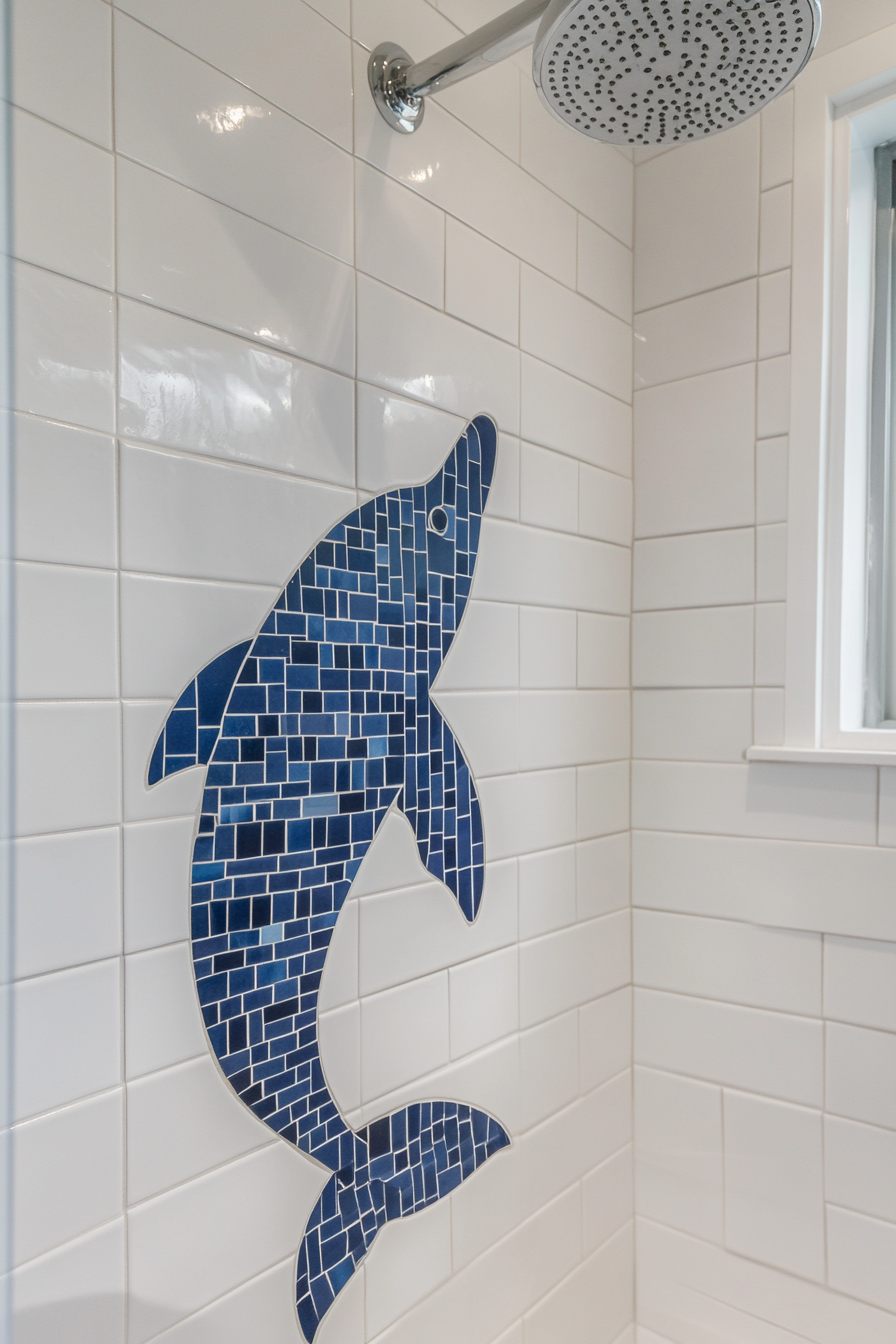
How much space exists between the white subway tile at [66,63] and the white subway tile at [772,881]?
45.9 inches

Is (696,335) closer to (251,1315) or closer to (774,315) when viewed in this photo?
(774,315)

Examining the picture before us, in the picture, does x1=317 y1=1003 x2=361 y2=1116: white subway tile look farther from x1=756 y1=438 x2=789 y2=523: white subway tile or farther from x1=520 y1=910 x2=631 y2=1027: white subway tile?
x1=756 y1=438 x2=789 y2=523: white subway tile

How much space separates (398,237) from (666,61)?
14.2 inches

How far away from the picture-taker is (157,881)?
76 cm

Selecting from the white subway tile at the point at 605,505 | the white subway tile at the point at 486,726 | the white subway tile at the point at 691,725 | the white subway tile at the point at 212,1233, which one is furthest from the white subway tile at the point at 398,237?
the white subway tile at the point at 212,1233

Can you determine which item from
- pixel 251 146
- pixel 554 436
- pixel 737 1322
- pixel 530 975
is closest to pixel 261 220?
pixel 251 146

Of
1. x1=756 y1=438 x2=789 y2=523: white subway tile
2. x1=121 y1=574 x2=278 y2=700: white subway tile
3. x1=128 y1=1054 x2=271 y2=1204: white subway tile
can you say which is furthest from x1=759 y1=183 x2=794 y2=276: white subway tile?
x1=128 y1=1054 x2=271 y2=1204: white subway tile

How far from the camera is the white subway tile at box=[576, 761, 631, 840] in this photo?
4.30ft

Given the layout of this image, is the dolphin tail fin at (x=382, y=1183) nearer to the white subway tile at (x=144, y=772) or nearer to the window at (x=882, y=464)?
the white subway tile at (x=144, y=772)

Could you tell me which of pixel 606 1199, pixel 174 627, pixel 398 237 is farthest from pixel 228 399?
pixel 606 1199

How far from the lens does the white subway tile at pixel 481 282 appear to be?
3.55 feet

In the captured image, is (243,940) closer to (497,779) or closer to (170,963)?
(170,963)

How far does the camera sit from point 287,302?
2.87 feet

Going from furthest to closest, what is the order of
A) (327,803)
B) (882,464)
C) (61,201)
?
1. (882,464)
2. (327,803)
3. (61,201)
